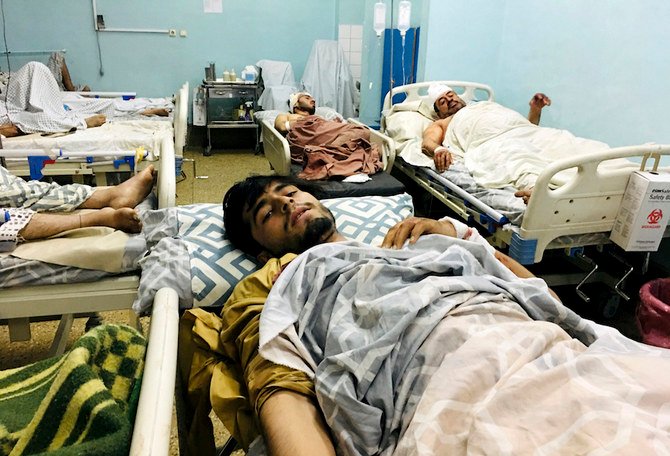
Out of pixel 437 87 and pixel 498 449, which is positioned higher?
pixel 437 87

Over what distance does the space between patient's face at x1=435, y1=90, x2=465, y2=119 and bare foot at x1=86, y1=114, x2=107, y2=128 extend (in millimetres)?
2586

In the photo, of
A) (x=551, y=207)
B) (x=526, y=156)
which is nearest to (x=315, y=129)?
(x=526, y=156)

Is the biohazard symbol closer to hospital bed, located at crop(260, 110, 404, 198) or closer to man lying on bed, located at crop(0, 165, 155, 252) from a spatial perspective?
hospital bed, located at crop(260, 110, 404, 198)

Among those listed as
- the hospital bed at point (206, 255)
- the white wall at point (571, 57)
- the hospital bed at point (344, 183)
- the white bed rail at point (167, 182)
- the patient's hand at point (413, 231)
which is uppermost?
the white wall at point (571, 57)

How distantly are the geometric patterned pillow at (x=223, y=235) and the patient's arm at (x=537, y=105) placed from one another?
6.14ft

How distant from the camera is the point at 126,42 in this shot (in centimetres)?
579

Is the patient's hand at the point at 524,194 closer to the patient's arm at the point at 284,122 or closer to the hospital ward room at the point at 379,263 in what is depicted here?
the hospital ward room at the point at 379,263

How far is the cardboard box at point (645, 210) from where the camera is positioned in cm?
208

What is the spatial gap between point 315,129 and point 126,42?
3.46m

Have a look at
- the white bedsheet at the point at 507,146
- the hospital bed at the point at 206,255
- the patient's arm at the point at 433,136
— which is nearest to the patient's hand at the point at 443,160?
the white bedsheet at the point at 507,146

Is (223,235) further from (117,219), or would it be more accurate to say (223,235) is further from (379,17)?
(379,17)

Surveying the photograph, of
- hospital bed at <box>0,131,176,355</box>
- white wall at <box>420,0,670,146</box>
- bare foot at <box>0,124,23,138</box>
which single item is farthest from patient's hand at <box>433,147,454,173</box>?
bare foot at <box>0,124,23,138</box>

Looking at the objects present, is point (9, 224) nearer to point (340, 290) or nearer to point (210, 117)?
point (340, 290)

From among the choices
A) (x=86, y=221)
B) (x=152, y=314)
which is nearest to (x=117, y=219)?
(x=86, y=221)
